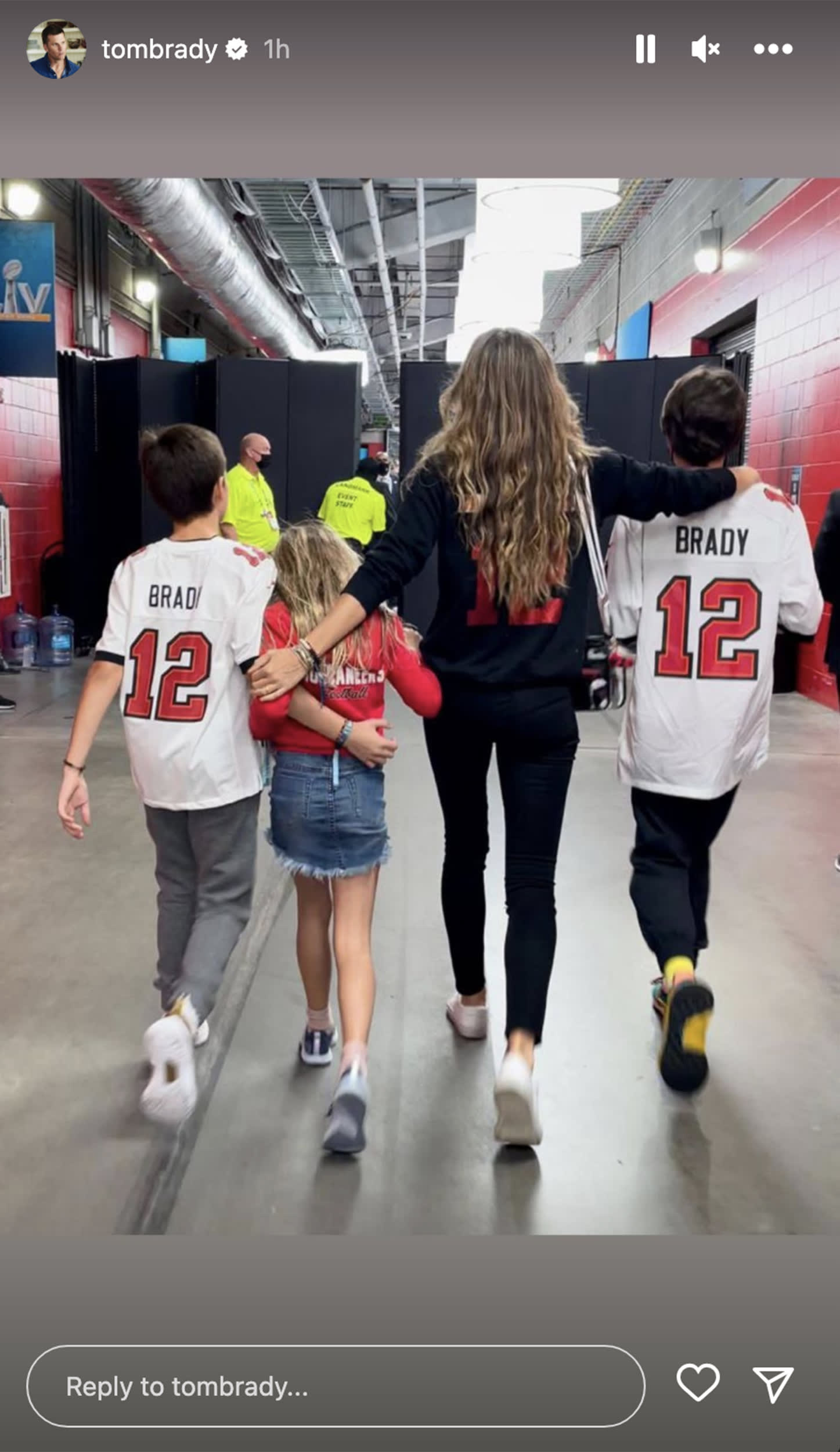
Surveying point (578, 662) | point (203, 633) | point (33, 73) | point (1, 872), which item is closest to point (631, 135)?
point (33, 73)

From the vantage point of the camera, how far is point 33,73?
966 mm

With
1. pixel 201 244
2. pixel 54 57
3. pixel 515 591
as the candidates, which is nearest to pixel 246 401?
pixel 201 244

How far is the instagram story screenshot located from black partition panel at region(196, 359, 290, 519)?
4.65 metres

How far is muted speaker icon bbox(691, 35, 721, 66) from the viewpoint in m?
0.94

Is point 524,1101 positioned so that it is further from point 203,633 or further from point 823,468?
point 823,468

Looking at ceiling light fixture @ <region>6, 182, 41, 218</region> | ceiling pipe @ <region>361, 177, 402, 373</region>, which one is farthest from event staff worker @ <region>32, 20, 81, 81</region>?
ceiling light fixture @ <region>6, 182, 41, 218</region>

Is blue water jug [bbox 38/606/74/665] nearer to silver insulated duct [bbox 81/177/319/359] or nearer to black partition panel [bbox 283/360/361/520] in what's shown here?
black partition panel [bbox 283/360/361/520]

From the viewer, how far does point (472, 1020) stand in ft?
7.54

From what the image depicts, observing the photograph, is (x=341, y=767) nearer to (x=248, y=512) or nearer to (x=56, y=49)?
(x=56, y=49)

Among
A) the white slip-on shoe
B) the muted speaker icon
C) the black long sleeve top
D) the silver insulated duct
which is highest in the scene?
the silver insulated duct

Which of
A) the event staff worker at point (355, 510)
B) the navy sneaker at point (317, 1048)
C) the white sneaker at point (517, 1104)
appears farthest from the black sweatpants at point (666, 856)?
the event staff worker at point (355, 510)

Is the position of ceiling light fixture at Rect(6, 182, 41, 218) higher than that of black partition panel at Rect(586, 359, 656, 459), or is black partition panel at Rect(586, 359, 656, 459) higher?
ceiling light fixture at Rect(6, 182, 41, 218)

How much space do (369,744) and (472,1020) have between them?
2.46 feet

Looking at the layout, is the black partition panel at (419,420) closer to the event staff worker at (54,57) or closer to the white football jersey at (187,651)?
the white football jersey at (187,651)
